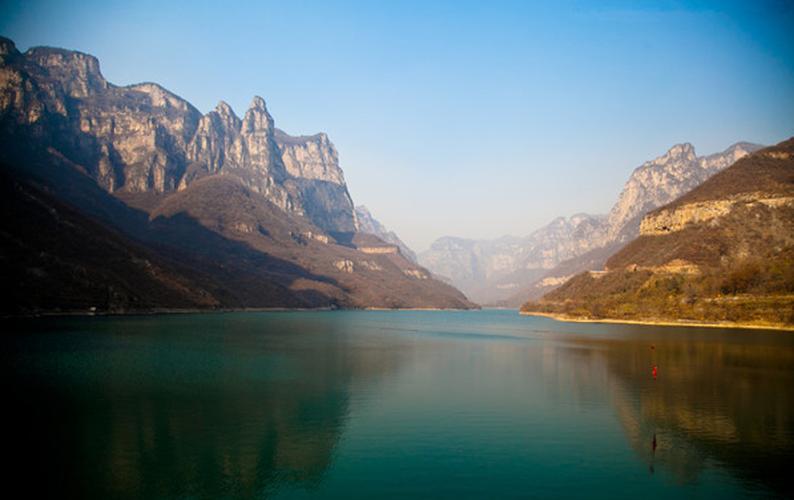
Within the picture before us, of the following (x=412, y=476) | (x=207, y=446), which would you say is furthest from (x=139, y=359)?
(x=412, y=476)

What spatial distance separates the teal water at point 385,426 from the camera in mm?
23984

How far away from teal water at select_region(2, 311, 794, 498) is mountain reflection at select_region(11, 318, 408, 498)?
0.15 m

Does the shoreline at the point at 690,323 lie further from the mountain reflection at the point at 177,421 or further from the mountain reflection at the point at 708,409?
the mountain reflection at the point at 177,421

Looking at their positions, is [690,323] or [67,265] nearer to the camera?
[67,265]

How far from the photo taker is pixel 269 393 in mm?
42531

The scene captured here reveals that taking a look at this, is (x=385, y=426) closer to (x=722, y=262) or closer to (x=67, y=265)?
(x=67, y=265)

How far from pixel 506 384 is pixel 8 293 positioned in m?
108

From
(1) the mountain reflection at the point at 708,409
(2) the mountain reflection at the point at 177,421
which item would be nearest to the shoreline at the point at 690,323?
(1) the mountain reflection at the point at 708,409

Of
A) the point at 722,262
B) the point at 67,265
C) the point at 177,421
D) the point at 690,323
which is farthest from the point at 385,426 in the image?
the point at 722,262

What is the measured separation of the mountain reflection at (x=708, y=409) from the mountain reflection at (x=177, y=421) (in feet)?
64.7

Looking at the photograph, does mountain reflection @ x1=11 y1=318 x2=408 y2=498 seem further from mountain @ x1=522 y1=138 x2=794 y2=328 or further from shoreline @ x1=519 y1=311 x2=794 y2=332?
mountain @ x1=522 y1=138 x2=794 y2=328

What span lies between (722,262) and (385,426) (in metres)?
152

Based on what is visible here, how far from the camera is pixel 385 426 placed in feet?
112

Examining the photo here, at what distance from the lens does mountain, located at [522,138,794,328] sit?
12375 centimetres
